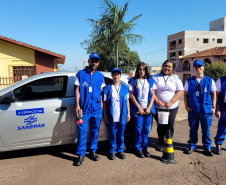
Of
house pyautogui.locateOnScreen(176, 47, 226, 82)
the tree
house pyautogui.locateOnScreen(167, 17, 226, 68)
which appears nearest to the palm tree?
the tree

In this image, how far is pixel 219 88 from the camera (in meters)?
3.61

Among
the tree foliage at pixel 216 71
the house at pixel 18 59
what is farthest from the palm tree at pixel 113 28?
the tree foliage at pixel 216 71

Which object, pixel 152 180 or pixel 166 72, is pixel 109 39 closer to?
pixel 166 72

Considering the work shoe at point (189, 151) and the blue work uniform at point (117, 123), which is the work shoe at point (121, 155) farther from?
the work shoe at point (189, 151)

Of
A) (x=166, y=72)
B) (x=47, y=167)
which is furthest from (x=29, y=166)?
(x=166, y=72)

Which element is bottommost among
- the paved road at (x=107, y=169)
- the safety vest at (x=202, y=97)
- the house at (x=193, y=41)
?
the paved road at (x=107, y=169)

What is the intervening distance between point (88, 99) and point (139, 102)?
938 millimetres

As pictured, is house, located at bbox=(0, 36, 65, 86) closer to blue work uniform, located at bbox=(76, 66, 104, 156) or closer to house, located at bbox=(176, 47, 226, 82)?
blue work uniform, located at bbox=(76, 66, 104, 156)

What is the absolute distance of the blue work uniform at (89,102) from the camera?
10.3 feet

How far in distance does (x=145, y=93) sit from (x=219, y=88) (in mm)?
1545

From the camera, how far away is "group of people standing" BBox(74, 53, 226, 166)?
3195 millimetres

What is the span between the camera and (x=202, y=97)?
11.3 ft

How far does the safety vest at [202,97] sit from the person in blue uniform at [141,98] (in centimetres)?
78

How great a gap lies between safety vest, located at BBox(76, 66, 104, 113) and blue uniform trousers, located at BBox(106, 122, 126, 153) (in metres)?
0.47
